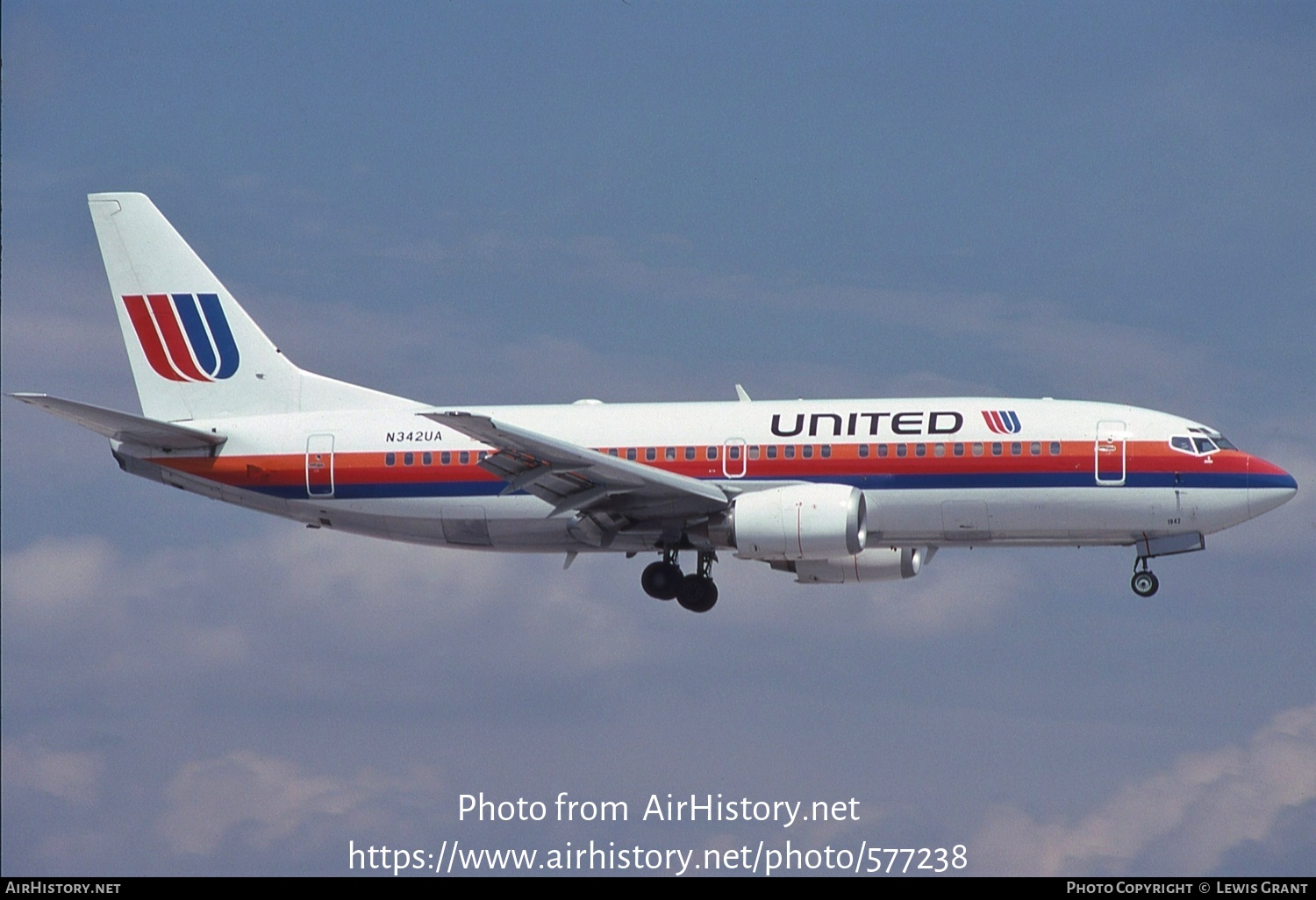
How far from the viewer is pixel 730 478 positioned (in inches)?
1877

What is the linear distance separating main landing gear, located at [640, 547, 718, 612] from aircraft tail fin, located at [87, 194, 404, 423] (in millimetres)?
9148

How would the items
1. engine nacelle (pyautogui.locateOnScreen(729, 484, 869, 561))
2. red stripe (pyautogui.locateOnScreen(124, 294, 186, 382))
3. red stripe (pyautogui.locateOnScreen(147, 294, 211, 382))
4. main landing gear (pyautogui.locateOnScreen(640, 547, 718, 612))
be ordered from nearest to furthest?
1. engine nacelle (pyautogui.locateOnScreen(729, 484, 869, 561))
2. main landing gear (pyautogui.locateOnScreen(640, 547, 718, 612))
3. red stripe (pyautogui.locateOnScreen(147, 294, 211, 382))
4. red stripe (pyautogui.locateOnScreen(124, 294, 186, 382))

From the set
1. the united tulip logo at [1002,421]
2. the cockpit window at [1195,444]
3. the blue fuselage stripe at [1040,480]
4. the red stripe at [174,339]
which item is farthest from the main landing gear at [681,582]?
the red stripe at [174,339]

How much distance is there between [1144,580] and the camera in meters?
46.8

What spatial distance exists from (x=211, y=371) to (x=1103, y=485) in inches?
1016

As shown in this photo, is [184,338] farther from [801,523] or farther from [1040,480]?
→ [1040,480]

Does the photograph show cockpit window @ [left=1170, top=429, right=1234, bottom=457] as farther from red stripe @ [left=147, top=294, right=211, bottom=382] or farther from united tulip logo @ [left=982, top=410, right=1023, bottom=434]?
red stripe @ [left=147, top=294, right=211, bottom=382]

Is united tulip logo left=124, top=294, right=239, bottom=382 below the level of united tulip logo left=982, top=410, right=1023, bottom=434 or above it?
above

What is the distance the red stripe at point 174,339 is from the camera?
53.7m

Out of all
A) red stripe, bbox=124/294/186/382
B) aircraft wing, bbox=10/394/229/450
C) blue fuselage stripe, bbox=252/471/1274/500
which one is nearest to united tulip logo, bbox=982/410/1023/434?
blue fuselage stripe, bbox=252/471/1274/500

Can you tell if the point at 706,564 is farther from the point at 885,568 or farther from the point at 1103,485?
the point at 1103,485

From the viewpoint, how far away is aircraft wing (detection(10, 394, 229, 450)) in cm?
4734

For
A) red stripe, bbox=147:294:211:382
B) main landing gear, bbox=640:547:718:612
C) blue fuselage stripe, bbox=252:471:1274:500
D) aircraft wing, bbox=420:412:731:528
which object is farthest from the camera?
red stripe, bbox=147:294:211:382
